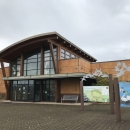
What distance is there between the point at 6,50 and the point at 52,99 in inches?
360

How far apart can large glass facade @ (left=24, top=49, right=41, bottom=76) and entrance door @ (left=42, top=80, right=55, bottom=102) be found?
1.93 m

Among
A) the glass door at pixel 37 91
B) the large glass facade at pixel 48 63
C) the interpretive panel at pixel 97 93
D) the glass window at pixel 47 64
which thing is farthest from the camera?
the glass window at pixel 47 64

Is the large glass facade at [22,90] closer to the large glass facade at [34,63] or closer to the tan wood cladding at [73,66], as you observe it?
the large glass facade at [34,63]

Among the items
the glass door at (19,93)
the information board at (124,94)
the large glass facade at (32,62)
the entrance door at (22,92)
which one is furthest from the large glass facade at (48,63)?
the information board at (124,94)

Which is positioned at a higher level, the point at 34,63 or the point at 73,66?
the point at 34,63

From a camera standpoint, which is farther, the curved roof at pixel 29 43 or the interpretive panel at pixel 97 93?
the curved roof at pixel 29 43

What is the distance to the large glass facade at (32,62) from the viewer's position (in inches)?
865

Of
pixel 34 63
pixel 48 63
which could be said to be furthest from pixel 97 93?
pixel 34 63

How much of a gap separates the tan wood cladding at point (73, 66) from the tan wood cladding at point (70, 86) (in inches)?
46.2

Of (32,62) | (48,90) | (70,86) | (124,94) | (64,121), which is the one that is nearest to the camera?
(64,121)

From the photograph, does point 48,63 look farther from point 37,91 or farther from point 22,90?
point 22,90

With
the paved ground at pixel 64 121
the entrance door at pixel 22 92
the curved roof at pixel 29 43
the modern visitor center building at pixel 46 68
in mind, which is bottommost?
the paved ground at pixel 64 121

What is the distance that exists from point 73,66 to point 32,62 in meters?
6.21

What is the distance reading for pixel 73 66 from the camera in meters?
19.5
